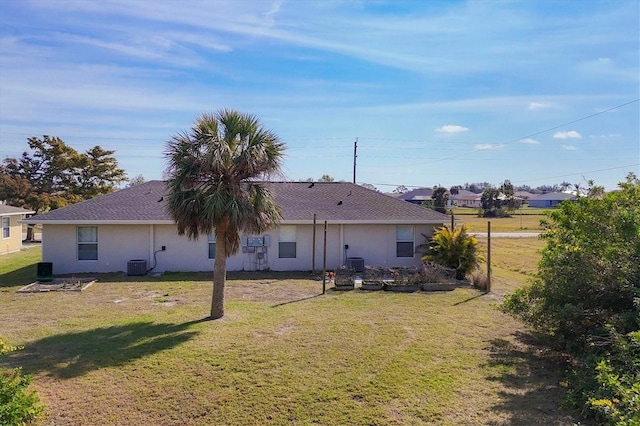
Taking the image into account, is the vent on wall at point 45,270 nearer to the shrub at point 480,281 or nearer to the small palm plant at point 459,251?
the small palm plant at point 459,251

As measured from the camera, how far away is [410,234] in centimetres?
1881

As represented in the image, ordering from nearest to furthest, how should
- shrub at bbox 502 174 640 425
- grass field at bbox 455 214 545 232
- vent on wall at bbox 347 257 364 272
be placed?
shrub at bbox 502 174 640 425 → vent on wall at bbox 347 257 364 272 → grass field at bbox 455 214 545 232

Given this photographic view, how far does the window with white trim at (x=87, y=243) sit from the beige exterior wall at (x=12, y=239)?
9.26m

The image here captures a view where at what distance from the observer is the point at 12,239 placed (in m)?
Result: 24.4

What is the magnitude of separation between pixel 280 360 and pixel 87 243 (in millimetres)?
12952

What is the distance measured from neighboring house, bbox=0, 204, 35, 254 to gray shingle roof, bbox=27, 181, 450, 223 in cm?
810

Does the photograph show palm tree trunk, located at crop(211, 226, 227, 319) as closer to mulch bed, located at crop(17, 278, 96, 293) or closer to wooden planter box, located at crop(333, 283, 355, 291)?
wooden planter box, located at crop(333, 283, 355, 291)

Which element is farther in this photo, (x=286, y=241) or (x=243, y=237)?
(x=286, y=241)

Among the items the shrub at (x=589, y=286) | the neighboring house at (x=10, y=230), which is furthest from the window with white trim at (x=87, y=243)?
the shrub at (x=589, y=286)

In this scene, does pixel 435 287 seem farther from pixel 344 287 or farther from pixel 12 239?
pixel 12 239

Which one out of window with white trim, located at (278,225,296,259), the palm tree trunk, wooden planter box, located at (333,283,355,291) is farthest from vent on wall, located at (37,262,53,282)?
wooden planter box, located at (333,283,355,291)

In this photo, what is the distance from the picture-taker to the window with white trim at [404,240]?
18.8 m

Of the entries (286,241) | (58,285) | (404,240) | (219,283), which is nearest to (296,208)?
(286,241)

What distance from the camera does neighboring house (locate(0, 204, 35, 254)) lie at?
2325 centimetres
